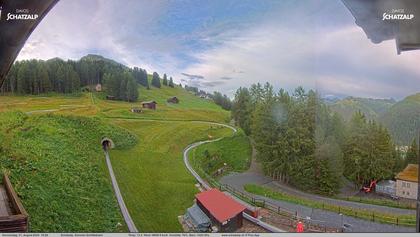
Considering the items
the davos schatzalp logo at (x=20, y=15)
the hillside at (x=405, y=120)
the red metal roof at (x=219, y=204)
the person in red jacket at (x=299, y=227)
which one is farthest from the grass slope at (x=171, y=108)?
the hillside at (x=405, y=120)

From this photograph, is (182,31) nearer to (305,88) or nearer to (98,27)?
(98,27)

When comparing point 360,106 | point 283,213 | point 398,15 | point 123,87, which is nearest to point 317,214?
point 283,213


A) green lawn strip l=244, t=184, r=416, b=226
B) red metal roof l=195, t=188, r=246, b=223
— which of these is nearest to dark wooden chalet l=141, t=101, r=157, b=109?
red metal roof l=195, t=188, r=246, b=223

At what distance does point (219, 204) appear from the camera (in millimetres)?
2182

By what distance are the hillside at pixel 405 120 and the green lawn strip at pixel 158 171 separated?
0.79 metres

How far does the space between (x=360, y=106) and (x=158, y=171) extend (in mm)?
1034

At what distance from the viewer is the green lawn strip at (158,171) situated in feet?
7.14

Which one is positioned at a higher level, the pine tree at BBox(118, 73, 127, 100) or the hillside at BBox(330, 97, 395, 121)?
the pine tree at BBox(118, 73, 127, 100)

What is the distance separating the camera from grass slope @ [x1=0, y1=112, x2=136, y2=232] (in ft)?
7.09

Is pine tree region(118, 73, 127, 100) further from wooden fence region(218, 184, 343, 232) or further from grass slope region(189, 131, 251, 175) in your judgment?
wooden fence region(218, 184, 343, 232)

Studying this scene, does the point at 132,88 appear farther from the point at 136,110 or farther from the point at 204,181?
the point at 204,181

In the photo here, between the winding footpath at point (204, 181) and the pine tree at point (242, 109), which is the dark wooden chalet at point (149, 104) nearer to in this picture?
the winding footpath at point (204, 181)

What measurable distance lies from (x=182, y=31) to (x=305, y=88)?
666 mm

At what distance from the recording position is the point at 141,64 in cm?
225
